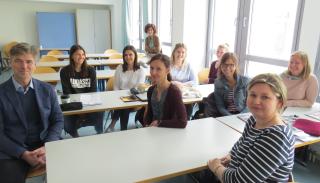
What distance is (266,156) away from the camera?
111cm

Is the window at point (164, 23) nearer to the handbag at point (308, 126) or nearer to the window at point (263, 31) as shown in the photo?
the window at point (263, 31)

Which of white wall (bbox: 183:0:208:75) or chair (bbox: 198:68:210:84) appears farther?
white wall (bbox: 183:0:208:75)

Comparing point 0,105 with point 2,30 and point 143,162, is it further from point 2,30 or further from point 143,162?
point 2,30

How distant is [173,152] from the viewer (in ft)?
5.25

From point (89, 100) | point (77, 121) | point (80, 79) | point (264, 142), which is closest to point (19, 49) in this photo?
point (89, 100)

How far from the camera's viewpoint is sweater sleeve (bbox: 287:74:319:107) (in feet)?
8.41

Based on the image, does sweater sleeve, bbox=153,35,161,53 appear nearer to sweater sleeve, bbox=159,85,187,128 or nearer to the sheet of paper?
the sheet of paper

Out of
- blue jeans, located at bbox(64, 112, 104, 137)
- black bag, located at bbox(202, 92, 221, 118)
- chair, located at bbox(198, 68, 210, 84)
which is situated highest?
chair, located at bbox(198, 68, 210, 84)

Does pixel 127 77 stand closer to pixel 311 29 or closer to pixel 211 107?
pixel 211 107

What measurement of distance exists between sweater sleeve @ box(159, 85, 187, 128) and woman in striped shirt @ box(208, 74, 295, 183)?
63 cm

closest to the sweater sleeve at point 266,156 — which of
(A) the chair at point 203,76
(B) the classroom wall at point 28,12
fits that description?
(A) the chair at point 203,76

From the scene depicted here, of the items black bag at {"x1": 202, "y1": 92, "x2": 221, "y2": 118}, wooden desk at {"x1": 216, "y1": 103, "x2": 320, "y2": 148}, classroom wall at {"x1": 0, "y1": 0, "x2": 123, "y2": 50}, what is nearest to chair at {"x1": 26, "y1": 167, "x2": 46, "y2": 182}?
wooden desk at {"x1": 216, "y1": 103, "x2": 320, "y2": 148}

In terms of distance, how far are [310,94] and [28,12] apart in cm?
916

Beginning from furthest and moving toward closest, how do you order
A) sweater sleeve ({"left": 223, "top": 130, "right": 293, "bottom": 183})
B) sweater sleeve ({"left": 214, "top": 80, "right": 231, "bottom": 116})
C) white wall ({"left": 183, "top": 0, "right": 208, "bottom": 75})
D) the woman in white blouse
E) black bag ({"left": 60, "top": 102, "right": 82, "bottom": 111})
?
1. white wall ({"left": 183, "top": 0, "right": 208, "bottom": 75})
2. the woman in white blouse
3. sweater sleeve ({"left": 214, "top": 80, "right": 231, "bottom": 116})
4. black bag ({"left": 60, "top": 102, "right": 82, "bottom": 111})
5. sweater sleeve ({"left": 223, "top": 130, "right": 293, "bottom": 183})
